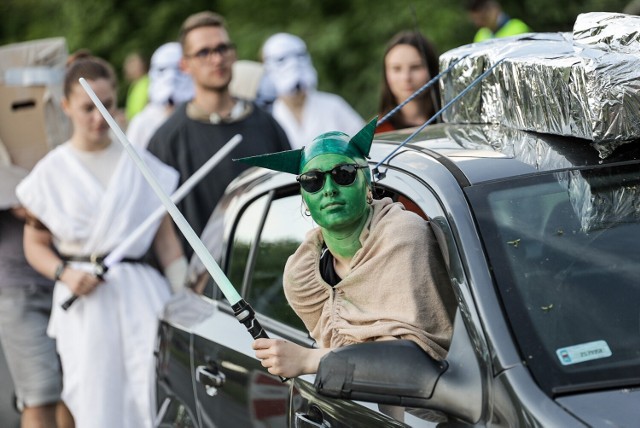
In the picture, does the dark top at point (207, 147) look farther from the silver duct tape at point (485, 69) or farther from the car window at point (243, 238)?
the silver duct tape at point (485, 69)

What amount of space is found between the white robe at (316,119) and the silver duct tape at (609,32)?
6142 mm

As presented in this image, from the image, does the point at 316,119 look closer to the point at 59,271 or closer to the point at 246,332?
the point at 59,271

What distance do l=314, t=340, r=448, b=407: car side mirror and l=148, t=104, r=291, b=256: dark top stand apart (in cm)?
418

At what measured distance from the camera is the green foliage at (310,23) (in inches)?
583

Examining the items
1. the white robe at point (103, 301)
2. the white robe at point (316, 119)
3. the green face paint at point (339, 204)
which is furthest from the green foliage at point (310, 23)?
the green face paint at point (339, 204)

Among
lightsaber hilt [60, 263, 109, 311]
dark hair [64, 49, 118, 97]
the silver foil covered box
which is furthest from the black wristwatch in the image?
the silver foil covered box

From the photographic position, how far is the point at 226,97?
25.7 ft

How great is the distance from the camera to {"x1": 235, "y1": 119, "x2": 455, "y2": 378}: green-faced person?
349 cm

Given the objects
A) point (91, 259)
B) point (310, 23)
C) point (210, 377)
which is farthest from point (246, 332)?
point (310, 23)

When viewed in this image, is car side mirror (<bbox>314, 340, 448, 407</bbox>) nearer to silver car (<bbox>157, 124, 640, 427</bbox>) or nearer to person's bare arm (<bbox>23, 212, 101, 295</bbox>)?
silver car (<bbox>157, 124, 640, 427</bbox>)

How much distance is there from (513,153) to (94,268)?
309 cm

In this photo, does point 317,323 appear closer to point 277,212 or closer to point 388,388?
point 388,388

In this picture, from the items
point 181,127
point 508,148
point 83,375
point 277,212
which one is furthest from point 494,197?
point 181,127

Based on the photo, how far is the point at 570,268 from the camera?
3369 millimetres
